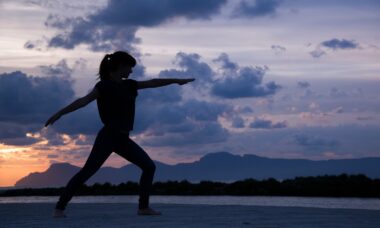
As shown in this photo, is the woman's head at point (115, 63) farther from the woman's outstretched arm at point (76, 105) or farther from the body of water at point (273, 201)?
the body of water at point (273, 201)

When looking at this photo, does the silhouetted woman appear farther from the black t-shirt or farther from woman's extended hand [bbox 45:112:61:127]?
woman's extended hand [bbox 45:112:61:127]

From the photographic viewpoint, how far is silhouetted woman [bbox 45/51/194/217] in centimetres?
786

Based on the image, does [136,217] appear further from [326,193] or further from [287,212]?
[326,193]

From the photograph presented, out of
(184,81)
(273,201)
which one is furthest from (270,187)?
(184,81)

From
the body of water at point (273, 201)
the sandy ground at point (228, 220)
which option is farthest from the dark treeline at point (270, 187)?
the sandy ground at point (228, 220)

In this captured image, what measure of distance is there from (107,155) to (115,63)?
1.19 m

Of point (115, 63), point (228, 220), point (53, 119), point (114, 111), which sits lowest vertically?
point (228, 220)

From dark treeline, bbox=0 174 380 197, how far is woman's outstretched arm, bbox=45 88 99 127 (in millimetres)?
13180

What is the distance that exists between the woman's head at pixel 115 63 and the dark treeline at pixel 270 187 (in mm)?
12981

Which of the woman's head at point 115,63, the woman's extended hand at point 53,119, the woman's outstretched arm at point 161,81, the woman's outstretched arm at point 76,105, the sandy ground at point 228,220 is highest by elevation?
the woman's head at point 115,63

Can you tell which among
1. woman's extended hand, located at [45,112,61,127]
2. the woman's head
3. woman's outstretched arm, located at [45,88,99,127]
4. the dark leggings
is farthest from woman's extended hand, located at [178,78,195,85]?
woman's extended hand, located at [45,112,61,127]

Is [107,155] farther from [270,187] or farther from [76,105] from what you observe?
[270,187]

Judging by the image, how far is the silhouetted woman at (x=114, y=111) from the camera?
309 inches

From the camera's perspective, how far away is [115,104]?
7.85 meters
